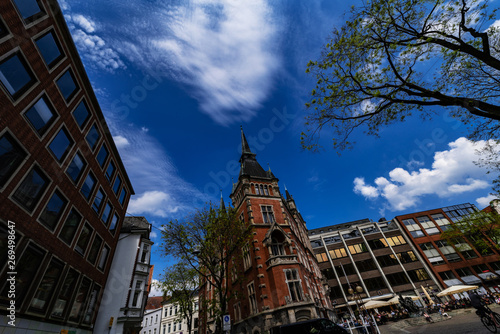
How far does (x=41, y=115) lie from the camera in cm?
1208

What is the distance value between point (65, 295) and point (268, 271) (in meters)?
16.9

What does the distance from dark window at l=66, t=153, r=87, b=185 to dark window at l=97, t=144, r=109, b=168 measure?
103 inches

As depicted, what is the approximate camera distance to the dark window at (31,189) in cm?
1060

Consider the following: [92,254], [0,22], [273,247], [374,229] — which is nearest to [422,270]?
[374,229]

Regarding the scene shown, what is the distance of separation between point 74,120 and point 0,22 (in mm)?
6410

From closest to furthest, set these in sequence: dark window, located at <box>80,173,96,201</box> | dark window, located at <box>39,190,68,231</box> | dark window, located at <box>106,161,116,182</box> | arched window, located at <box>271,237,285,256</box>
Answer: dark window, located at <box>39,190,68,231</box>
dark window, located at <box>80,173,96,201</box>
dark window, located at <box>106,161,116,182</box>
arched window, located at <box>271,237,285,256</box>

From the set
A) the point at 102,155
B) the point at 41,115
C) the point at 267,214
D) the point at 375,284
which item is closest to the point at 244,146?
the point at 267,214

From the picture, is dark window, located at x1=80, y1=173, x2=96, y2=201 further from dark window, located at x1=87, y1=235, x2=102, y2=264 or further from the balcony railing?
the balcony railing

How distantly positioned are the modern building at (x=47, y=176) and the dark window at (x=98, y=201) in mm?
99

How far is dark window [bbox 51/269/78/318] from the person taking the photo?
43.1 ft

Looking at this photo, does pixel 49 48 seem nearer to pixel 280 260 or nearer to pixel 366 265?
pixel 280 260

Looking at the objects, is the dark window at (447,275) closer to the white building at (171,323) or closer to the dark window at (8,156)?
the white building at (171,323)

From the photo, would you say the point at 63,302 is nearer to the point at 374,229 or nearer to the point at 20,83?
the point at 20,83

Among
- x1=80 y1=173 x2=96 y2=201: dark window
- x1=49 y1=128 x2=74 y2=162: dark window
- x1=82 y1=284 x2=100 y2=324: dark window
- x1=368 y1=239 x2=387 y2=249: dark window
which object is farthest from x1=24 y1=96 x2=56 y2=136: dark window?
x1=368 y1=239 x2=387 y2=249: dark window
